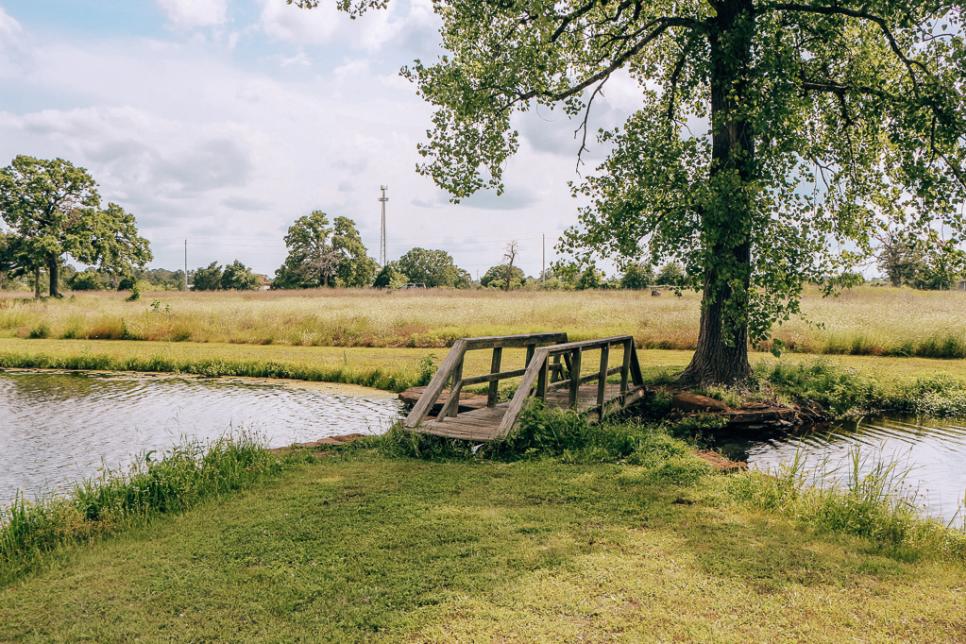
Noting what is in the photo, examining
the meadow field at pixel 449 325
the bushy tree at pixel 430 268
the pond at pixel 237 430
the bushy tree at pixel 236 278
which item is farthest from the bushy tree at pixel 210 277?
the pond at pixel 237 430

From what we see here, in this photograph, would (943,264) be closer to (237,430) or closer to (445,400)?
(445,400)

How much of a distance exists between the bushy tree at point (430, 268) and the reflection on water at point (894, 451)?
10768cm

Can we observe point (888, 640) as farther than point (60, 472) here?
No

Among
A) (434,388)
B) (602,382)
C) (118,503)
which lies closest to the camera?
(118,503)

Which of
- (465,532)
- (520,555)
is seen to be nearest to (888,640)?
(520,555)

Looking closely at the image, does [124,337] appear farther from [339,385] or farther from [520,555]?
[520,555]

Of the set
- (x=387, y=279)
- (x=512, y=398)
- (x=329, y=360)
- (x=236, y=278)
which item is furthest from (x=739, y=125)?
(x=236, y=278)

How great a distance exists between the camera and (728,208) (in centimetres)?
1145

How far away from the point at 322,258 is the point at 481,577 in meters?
81.8

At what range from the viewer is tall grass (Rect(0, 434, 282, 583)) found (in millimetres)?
5672

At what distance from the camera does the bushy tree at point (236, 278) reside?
312 ft

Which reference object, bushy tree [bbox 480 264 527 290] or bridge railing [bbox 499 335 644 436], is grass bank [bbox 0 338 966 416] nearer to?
bridge railing [bbox 499 335 644 436]

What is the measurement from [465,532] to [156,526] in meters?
2.87

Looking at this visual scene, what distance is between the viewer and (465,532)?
18.2 feet
